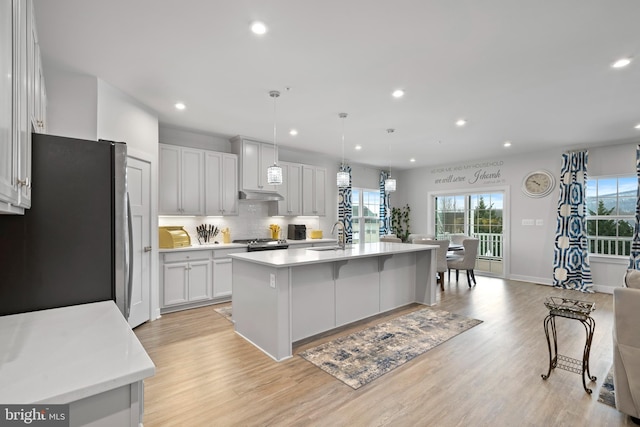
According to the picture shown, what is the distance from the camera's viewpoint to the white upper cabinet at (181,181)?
181 inches

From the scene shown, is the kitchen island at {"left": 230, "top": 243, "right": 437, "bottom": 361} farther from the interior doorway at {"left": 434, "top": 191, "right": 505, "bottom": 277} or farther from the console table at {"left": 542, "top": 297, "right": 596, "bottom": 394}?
the interior doorway at {"left": 434, "top": 191, "right": 505, "bottom": 277}

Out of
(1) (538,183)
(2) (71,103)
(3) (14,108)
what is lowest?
(3) (14,108)

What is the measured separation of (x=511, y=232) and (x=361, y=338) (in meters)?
5.15

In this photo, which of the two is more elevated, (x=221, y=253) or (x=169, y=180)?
(x=169, y=180)

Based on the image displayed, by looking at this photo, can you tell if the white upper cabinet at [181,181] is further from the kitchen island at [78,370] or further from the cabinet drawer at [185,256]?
the kitchen island at [78,370]

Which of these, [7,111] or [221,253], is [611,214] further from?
[7,111]

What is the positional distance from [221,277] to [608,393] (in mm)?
4543

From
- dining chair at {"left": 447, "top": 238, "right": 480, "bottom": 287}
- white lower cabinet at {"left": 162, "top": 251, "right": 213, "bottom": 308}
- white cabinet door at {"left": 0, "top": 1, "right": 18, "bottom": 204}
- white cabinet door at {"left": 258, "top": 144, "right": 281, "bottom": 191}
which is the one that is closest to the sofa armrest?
white cabinet door at {"left": 0, "top": 1, "right": 18, "bottom": 204}

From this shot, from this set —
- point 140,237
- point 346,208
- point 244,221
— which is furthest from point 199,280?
point 346,208

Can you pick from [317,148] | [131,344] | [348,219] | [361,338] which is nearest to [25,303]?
[131,344]

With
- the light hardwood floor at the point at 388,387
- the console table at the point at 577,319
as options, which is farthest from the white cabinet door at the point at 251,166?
the console table at the point at 577,319

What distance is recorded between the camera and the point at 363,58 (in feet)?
9.14

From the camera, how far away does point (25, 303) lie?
4.76ft

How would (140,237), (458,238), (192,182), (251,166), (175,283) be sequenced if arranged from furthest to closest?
1. (458,238)
2. (251,166)
3. (192,182)
4. (175,283)
5. (140,237)
